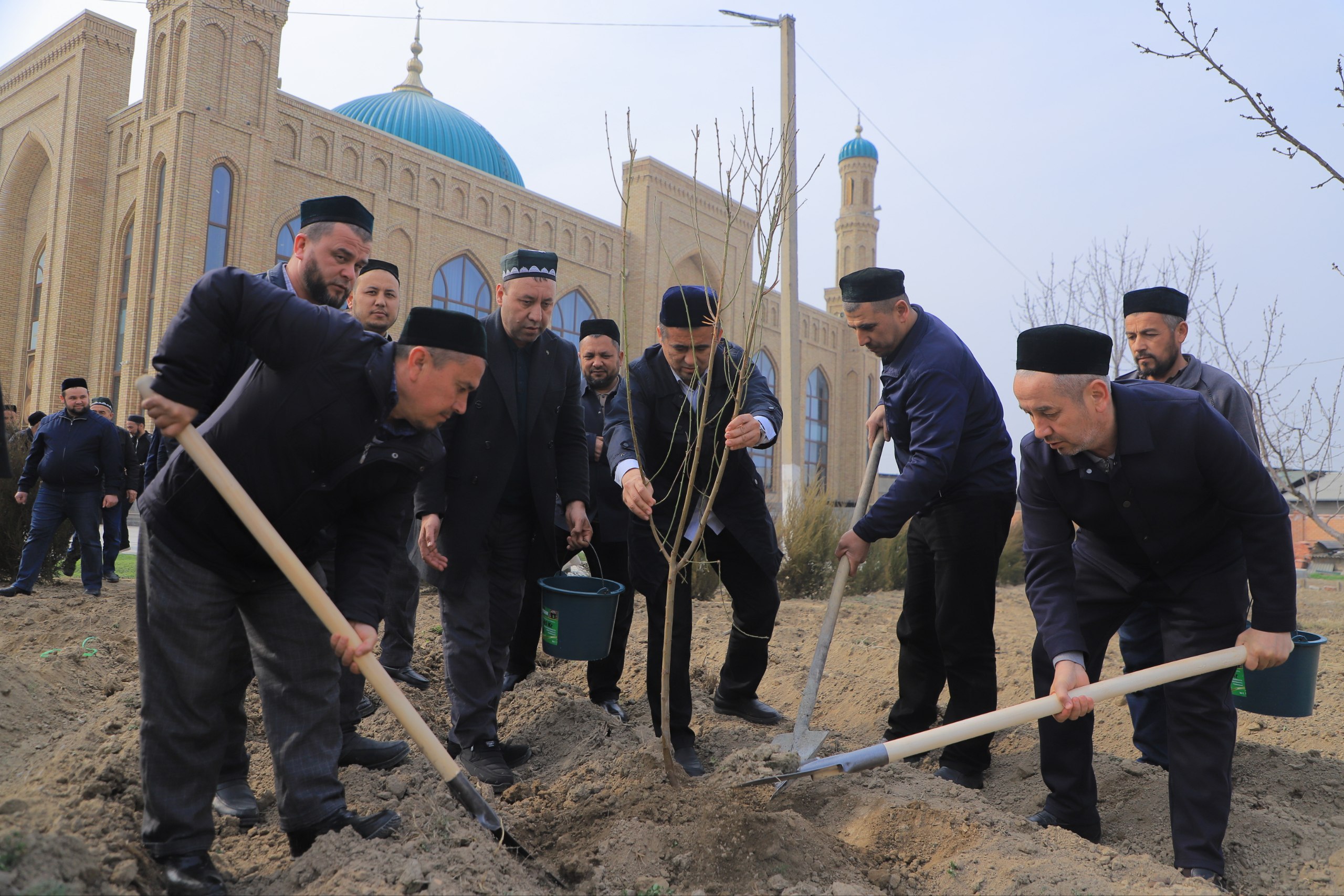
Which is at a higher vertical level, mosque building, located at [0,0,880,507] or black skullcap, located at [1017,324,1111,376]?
mosque building, located at [0,0,880,507]

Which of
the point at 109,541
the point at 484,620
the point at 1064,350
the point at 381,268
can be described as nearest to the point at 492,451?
the point at 484,620

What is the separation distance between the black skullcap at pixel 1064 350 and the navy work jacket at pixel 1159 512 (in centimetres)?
22

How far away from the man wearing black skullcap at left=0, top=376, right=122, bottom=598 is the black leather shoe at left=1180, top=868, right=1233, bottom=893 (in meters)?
8.58

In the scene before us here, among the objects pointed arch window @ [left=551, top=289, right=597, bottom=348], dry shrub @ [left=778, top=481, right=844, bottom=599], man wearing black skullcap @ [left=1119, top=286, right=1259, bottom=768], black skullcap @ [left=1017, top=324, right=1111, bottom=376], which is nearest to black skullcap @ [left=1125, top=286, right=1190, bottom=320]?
man wearing black skullcap @ [left=1119, top=286, right=1259, bottom=768]

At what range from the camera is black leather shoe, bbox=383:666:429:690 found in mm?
5062

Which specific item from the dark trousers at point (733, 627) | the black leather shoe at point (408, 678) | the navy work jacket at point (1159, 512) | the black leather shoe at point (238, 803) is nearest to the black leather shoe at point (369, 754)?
the black leather shoe at point (238, 803)

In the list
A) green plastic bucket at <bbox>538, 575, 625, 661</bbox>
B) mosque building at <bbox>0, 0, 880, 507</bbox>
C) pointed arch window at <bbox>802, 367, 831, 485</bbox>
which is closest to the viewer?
green plastic bucket at <bbox>538, 575, 625, 661</bbox>

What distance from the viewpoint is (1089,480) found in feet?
10.5

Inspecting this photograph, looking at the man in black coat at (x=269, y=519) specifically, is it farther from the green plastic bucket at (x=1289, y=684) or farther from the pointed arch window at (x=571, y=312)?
the pointed arch window at (x=571, y=312)

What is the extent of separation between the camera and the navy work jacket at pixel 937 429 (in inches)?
143

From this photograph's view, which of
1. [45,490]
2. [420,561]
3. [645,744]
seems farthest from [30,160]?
[645,744]

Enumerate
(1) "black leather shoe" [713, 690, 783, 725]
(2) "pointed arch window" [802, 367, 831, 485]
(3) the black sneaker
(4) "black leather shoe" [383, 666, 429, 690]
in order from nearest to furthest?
(3) the black sneaker
(1) "black leather shoe" [713, 690, 783, 725]
(4) "black leather shoe" [383, 666, 429, 690]
(2) "pointed arch window" [802, 367, 831, 485]

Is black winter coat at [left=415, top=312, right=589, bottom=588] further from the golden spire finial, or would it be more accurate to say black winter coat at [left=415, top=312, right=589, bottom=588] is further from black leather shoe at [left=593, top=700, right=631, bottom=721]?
the golden spire finial

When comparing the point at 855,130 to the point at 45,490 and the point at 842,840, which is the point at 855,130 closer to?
the point at 45,490
